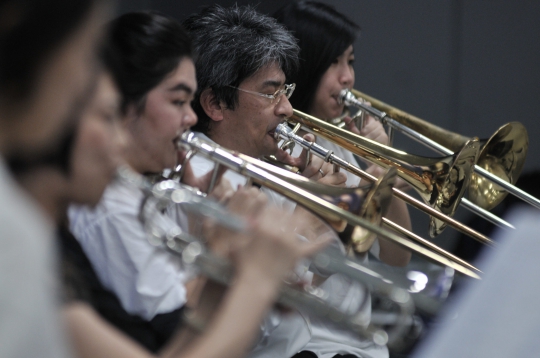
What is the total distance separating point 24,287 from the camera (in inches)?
23.9

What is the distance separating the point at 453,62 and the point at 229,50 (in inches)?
69.5

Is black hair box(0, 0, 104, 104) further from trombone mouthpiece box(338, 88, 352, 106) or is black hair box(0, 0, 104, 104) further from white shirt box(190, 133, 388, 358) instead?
trombone mouthpiece box(338, 88, 352, 106)

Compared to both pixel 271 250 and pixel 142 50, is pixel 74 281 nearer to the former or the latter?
pixel 271 250

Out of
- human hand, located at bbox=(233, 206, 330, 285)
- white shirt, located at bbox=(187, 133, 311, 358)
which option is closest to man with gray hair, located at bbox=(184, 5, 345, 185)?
white shirt, located at bbox=(187, 133, 311, 358)

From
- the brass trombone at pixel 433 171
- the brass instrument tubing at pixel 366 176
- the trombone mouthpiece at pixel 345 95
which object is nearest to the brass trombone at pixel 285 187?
the brass instrument tubing at pixel 366 176

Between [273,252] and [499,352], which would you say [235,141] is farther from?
[499,352]

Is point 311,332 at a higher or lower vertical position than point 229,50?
lower

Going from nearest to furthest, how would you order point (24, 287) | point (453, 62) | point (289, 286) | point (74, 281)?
point (24, 287) < point (74, 281) < point (289, 286) < point (453, 62)

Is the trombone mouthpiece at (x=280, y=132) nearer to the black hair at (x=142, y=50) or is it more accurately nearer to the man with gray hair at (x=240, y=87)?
the man with gray hair at (x=240, y=87)

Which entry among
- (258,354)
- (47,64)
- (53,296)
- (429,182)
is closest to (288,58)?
(429,182)

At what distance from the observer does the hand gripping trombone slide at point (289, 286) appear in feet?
3.94

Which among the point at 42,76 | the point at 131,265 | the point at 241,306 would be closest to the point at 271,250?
the point at 241,306

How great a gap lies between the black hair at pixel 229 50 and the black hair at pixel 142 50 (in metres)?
0.47

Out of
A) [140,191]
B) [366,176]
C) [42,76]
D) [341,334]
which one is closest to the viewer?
[42,76]
